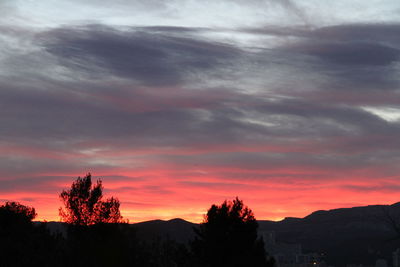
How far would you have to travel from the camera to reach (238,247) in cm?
8244

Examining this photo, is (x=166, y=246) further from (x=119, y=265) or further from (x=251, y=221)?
(x=251, y=221)

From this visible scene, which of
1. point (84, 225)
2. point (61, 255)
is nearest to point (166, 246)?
point (61, 255)

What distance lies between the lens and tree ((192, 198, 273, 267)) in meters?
81.2

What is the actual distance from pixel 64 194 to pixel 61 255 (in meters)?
32.2

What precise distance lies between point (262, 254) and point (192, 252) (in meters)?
8.26

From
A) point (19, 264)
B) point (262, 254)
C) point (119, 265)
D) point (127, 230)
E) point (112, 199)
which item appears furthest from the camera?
point (112, 199)

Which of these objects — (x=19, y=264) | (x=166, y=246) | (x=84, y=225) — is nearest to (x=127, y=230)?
(x=84, y=225)

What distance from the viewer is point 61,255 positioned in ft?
220

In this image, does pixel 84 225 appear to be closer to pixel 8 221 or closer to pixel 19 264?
pixel 8 221

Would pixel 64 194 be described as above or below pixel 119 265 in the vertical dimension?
above

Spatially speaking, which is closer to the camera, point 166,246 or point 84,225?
point 166,246

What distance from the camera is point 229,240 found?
83500mm

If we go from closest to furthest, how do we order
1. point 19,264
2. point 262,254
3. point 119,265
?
point 19,264, point 119,265, point 262,254

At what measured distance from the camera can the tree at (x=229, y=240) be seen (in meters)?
81.2
